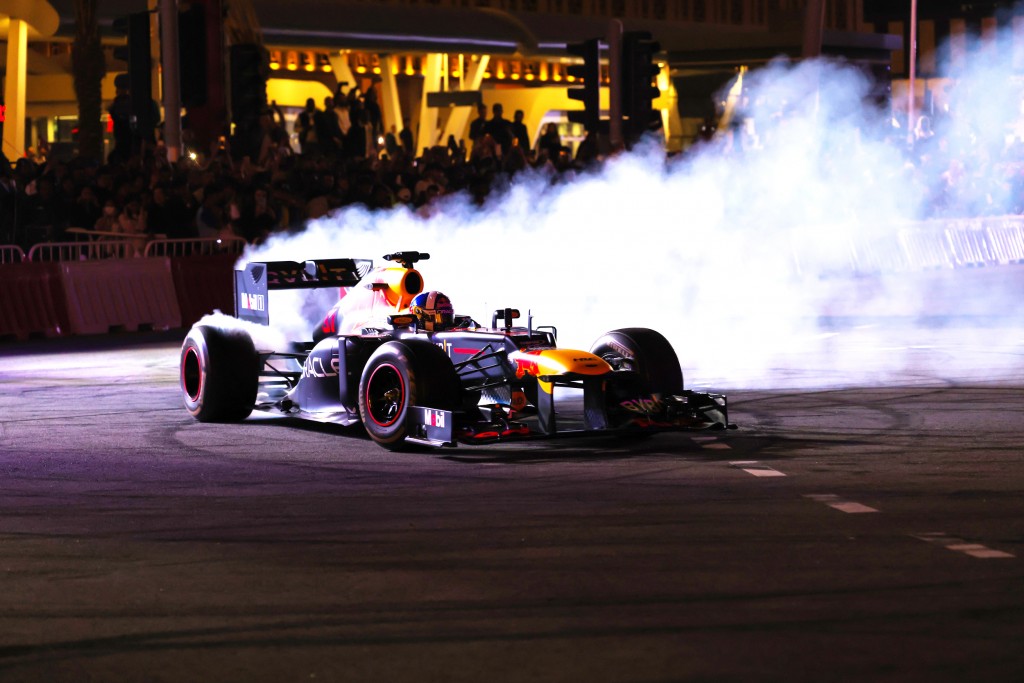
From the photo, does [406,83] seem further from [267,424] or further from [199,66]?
[267,424]

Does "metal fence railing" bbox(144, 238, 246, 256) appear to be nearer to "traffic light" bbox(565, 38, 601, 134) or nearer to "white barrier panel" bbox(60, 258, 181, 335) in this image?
"white barrier panel" bbox(60, 258, 181, 335)

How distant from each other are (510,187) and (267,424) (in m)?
10.8

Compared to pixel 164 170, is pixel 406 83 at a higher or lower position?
higher

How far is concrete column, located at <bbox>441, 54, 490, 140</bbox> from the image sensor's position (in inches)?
1478

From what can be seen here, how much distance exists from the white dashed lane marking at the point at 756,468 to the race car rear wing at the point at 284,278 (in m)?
4.20

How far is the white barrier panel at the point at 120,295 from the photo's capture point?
19.3 metres

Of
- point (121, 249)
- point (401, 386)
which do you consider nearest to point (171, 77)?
point (121, 249)

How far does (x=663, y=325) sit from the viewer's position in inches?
751

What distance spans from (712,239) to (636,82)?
8.26ft

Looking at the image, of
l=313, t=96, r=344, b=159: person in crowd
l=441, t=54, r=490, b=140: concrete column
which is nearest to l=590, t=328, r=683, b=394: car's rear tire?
l=313, t=96, r=344, b=159: person in crowd

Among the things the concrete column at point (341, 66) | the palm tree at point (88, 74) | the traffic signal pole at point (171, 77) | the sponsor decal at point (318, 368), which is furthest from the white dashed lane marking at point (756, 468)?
the concrete column at point (341, 66)

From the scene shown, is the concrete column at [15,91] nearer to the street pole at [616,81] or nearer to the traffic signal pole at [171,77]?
the traffic signal pole at [171,77]

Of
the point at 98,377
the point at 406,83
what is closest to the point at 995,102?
the point at 406,83

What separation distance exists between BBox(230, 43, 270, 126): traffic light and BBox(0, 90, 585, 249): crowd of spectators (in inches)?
28.5
